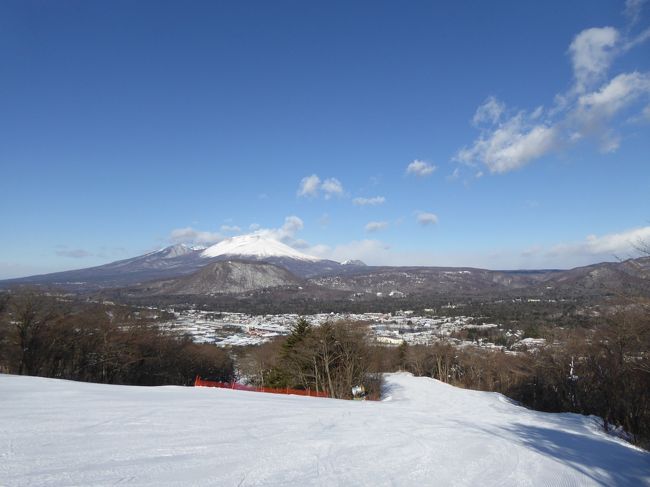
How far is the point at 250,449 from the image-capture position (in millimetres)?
6363

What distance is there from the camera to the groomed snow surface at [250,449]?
505cm

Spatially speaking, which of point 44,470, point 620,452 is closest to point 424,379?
point 620,452

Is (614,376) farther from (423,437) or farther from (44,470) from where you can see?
(44,470)

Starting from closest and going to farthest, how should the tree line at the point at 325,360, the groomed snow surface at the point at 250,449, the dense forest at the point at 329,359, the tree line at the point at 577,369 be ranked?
1. the groomed snow surface at the point at 250,449
2. the tree line at the point at 577,369
3. the dense forest at the point at 329,359
4. the tree line at the point at 325,360

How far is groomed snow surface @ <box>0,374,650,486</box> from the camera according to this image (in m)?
5.05

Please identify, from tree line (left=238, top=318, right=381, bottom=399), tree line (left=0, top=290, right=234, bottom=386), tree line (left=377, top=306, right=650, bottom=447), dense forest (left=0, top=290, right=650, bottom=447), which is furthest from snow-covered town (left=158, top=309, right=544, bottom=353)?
tree line (left=238, top=318, right=381, bottom=399)

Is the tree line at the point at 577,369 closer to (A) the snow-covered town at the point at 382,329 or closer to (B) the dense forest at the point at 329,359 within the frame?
(B) the dense forest at the point at 329,359

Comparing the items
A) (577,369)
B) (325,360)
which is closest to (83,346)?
(325,360)

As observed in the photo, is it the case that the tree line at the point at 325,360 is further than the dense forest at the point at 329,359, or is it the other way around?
the tree line at the point at 325,360

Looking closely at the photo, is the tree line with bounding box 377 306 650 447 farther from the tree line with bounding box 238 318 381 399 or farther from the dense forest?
the tree line with bounding box 238 318 381 399

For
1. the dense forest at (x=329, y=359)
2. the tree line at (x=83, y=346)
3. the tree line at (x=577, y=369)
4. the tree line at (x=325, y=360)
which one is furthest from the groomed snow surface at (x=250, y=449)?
the tree line at (x=325, y=360)

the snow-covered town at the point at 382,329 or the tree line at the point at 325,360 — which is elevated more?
the tree line at the point at 325,360

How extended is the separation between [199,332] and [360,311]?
83890 mm

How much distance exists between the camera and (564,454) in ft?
28.5
